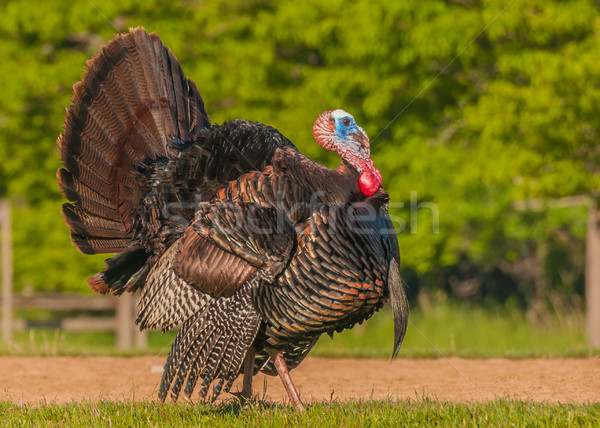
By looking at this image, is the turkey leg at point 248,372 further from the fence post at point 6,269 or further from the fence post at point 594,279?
the fence post at point 6,269

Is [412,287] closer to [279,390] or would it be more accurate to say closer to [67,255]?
[67,255]

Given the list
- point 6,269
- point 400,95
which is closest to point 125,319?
point 6,269

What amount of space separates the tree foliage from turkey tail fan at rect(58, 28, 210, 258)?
15.7 ft

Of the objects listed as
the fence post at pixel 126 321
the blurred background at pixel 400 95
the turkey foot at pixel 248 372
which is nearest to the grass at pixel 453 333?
the blurred background at pixel 400 95

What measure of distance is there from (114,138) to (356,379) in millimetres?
2682

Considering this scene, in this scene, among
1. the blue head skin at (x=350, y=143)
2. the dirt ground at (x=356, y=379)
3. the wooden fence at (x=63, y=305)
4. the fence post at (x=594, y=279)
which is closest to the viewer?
the blue head skin at (x=350, y=143)

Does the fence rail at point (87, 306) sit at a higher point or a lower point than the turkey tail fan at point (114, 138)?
lower

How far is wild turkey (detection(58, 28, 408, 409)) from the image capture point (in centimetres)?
497

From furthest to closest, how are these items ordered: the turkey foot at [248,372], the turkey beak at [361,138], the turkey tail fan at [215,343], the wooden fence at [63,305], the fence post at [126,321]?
the fence post at [126,321]
the wooden fence at [63,305]
the turkey foot at [248,372]
the turkey beak at [361,138]
the turkey tail fan at [215,343]

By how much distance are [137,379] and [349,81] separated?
212 inches

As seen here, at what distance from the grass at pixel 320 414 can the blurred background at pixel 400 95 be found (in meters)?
2.99

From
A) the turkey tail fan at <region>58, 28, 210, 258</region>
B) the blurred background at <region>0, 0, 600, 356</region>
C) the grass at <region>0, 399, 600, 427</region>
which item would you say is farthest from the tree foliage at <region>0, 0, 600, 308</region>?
the grass at <region>0, 399, 600, 427</region>

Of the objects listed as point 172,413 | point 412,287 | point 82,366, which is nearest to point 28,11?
point 82,366

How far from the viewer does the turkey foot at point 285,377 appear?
5.16m
